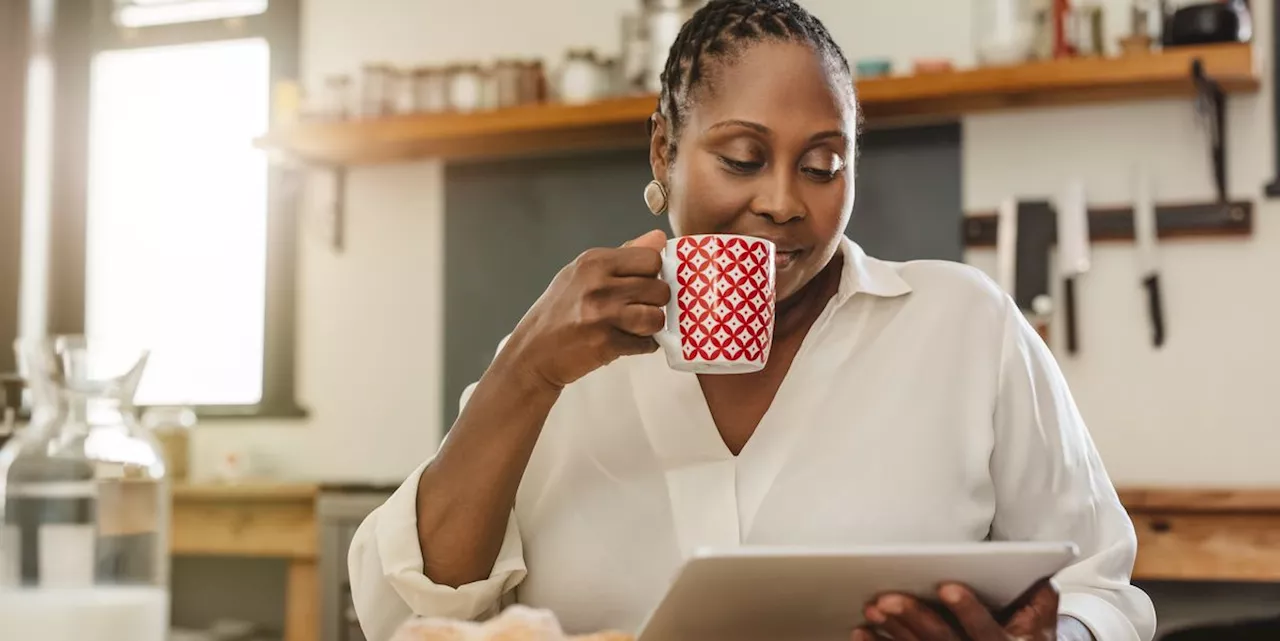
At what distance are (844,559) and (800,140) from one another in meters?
0.47

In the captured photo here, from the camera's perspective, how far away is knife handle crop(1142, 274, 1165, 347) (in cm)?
299

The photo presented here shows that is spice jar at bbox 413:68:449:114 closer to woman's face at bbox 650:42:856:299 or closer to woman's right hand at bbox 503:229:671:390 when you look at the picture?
woman's face at bbox 650:42:856:299

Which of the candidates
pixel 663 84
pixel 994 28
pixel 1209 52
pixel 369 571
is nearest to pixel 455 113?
pixel 994 28

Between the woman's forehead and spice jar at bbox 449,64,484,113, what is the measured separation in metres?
2.48

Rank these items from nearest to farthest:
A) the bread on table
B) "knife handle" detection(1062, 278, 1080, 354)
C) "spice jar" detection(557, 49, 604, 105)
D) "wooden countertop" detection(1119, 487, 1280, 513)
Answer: the bread on table → "wooden countertop" detection(1119, 487, 1280, 513) → "knife handle" detection(1062, 278, 1080, 354) → "spice jar" detection(557, 49, 604, 105)

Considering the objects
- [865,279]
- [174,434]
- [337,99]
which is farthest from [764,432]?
[174,434]

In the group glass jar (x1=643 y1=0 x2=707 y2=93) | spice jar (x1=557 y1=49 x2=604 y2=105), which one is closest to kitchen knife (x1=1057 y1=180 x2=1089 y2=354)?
glass jar (x1=643 y1=0 x2=707 y2=93)

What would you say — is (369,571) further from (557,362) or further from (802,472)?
(802,472)

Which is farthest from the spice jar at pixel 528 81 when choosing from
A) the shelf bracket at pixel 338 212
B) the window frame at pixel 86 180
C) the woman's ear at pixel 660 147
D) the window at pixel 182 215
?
the woman's ear at pixel 660 147

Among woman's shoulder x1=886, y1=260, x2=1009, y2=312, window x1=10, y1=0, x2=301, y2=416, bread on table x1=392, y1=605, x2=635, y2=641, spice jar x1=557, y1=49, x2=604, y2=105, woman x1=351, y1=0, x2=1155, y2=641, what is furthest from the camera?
window x1=10, y1=0, x2=301, y2=416

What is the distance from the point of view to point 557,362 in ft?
3.22

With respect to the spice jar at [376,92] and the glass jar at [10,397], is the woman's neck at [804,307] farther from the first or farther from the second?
the spice jar at [376,92]

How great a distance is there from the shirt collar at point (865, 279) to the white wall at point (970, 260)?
2030 millimetres

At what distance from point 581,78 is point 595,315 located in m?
2.54
